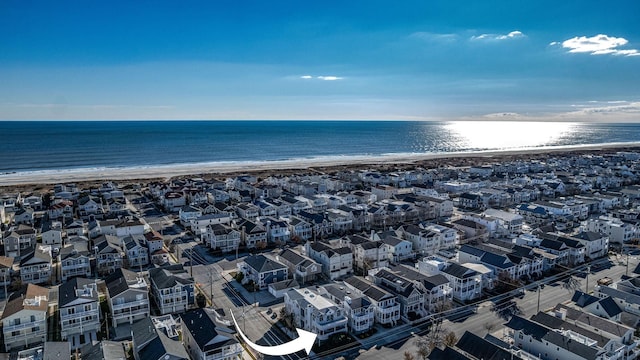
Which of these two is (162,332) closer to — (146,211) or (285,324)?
(285,324)

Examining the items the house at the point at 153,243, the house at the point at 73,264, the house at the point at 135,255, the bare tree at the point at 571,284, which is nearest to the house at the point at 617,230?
the bare tree at the point at 571,284

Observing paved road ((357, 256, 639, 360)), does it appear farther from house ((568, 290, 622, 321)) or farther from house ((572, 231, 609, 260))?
house ((572, 231, 609, 260))

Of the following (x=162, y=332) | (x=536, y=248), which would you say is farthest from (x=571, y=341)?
(x=162, y=332)

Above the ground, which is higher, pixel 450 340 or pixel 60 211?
pixel 60 211

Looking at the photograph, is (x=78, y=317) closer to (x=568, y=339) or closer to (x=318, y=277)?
(x=318, y=277)

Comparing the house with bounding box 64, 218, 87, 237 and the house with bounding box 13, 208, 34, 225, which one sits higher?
the house with bounding box 13, 208, 34, 225

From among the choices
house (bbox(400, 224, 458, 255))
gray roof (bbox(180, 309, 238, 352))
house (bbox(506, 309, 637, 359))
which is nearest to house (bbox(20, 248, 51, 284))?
gray roof (bbox(180, 309, 238, 352))

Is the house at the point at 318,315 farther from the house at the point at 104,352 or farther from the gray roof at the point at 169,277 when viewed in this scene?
the house at the point at 104,352

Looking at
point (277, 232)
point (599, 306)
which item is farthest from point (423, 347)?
point (277, 232)
